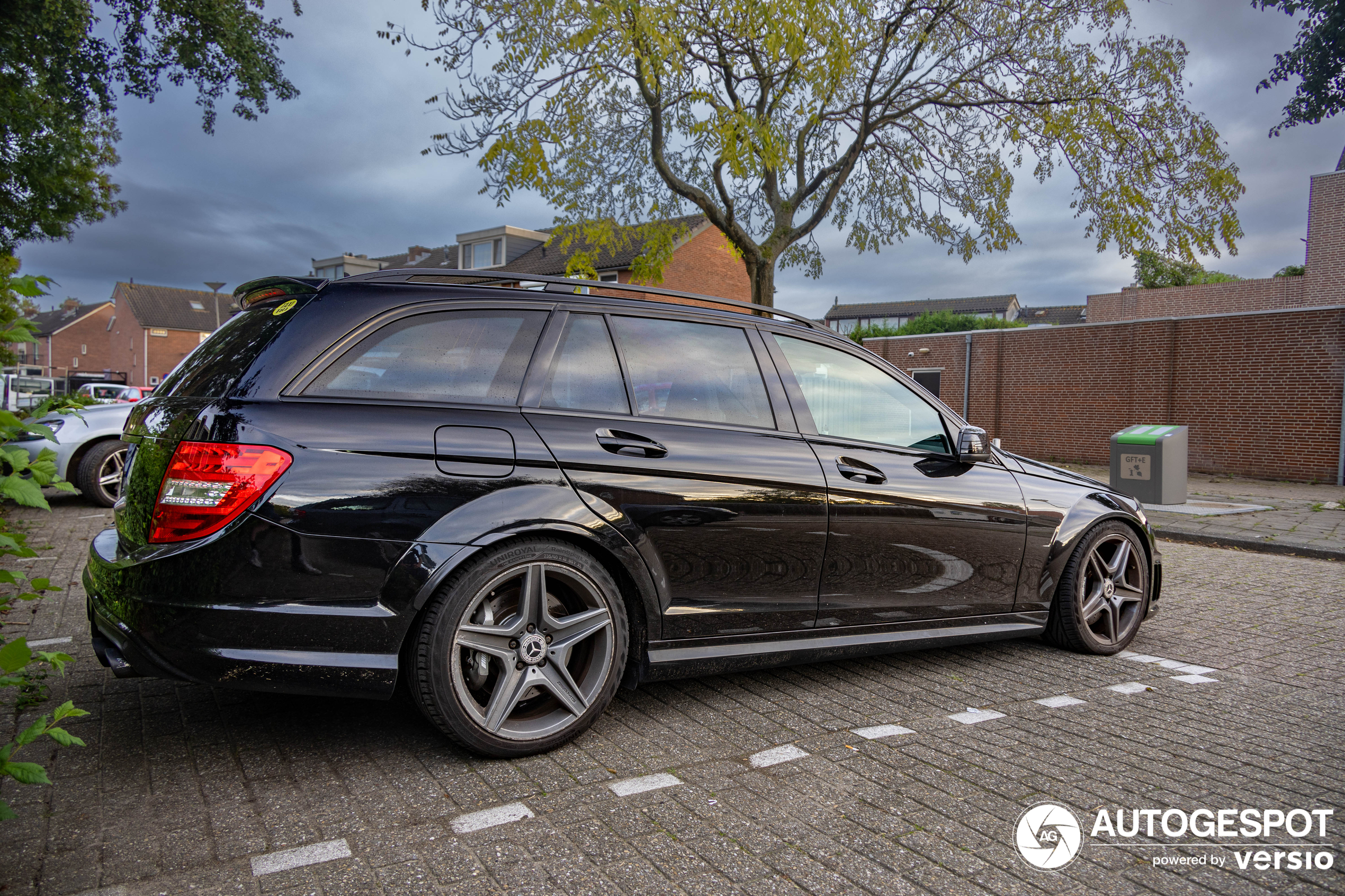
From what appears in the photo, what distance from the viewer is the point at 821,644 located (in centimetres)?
345

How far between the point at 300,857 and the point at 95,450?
8825 mm

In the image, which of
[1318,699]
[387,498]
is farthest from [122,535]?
[1318,699]

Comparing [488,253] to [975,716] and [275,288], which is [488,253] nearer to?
[275,288]

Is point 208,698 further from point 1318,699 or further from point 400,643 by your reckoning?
point 1318,699

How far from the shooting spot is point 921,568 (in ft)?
12.0

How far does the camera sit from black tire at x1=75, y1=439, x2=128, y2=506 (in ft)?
29.8

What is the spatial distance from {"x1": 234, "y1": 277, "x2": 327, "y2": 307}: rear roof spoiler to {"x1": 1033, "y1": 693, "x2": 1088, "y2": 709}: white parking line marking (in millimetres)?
3403

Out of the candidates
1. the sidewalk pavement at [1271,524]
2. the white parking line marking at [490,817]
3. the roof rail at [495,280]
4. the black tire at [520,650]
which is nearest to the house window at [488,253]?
the sidewalk pavement at [1271,524]

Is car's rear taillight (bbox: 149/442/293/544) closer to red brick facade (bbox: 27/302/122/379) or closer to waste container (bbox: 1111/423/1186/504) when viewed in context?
waste container (bbox: 1111/423/1186/504)

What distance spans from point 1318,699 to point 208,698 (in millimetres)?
4868

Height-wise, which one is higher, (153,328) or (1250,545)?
(153,328)

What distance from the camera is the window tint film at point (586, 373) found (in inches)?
120

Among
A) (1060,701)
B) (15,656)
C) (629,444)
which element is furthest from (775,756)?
(15,656)

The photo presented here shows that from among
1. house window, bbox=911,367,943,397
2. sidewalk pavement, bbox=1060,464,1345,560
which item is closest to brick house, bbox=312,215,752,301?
house window, bbox=911,367,943,397
